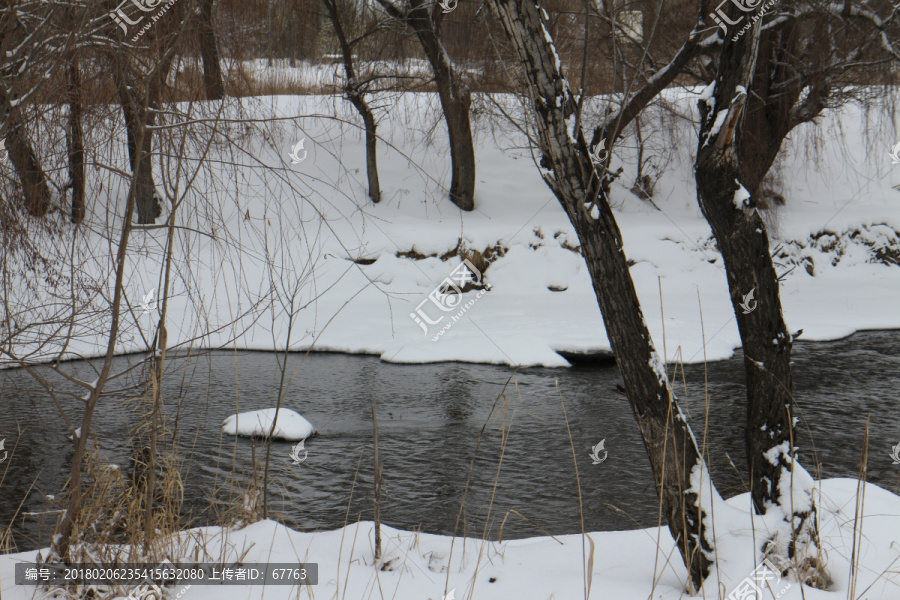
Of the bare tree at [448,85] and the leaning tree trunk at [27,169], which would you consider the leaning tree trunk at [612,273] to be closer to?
the leaning tree trunk at [27,169]

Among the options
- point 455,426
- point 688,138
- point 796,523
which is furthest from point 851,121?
point 796,523

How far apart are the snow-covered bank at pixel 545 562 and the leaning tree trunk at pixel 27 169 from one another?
1.31m

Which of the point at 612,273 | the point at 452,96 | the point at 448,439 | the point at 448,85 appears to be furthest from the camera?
the point at 452,96

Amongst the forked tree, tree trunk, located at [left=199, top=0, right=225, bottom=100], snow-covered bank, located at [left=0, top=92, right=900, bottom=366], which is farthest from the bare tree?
the forked tree

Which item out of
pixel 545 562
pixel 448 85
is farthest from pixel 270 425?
pixel 448 85

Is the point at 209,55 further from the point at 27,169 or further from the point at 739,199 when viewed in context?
the point at 739,199

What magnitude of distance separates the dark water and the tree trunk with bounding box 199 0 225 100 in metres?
1.31

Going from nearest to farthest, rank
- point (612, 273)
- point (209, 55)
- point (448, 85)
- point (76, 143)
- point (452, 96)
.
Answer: point (612, 273)
point (76, 143)
point (209, 55)
point (448, 85)
point (452, 96)

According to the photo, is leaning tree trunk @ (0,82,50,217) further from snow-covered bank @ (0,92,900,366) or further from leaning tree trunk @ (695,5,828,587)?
snow-covered bank @ (0,92,900,366)

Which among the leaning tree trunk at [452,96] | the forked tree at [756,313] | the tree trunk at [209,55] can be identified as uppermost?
the leaning tree trunk at [452,96]

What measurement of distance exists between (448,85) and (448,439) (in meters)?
6.89

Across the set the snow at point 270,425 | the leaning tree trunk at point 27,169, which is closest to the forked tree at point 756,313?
the leaning tree trunk at point 27,169

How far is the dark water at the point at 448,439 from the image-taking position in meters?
4.69

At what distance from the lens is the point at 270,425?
6.09m
